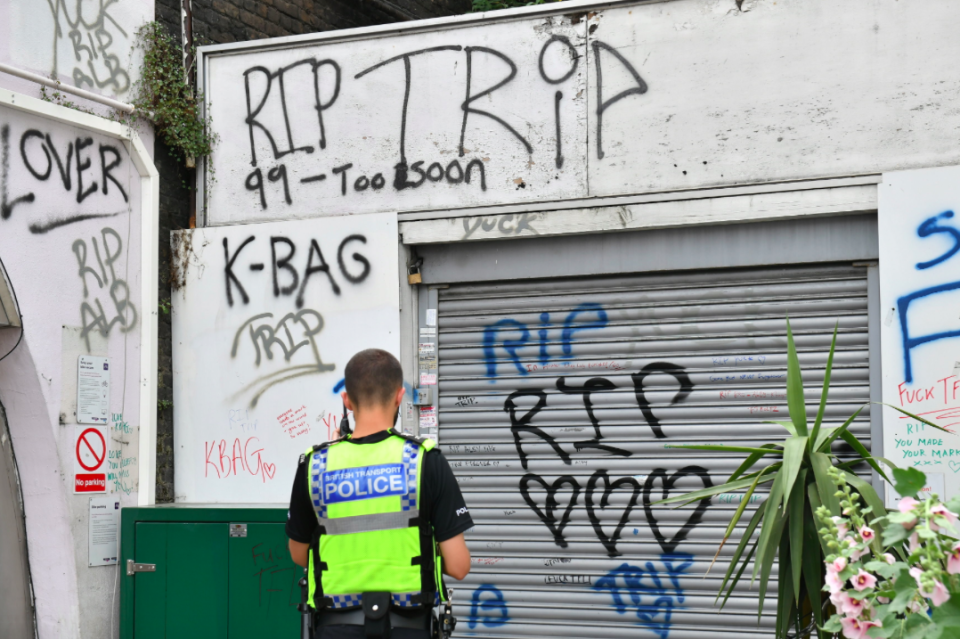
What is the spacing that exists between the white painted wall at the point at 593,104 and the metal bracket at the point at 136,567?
255 cm

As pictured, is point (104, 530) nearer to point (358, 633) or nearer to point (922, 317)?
point (358, 633)

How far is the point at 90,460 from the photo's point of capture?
6.79 meters

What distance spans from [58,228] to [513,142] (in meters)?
3.06

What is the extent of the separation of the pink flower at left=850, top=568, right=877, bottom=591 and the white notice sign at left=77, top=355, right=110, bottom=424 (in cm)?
559

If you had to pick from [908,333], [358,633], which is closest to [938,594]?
[358,633]

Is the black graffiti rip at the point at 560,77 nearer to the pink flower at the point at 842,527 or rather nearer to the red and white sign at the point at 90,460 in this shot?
the red and white sign at the point at 90,460

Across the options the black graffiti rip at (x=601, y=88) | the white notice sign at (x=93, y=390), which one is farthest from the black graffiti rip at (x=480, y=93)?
the white notice sign at (x=93, y=390)

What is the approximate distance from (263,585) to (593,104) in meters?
3.76

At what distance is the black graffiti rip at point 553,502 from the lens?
22.5 ft

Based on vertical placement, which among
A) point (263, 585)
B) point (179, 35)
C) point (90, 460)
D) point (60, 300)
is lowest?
point (263, 585)

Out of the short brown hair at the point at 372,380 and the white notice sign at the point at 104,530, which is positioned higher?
the short brown hair at the point at 372,380

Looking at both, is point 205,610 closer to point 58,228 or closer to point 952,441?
point 58,228

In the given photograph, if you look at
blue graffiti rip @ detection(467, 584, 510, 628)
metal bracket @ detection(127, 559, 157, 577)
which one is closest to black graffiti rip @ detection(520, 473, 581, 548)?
blue graffiti rip @ detection(467, 584, 510, 628)

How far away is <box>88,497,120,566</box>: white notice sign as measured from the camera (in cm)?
677
